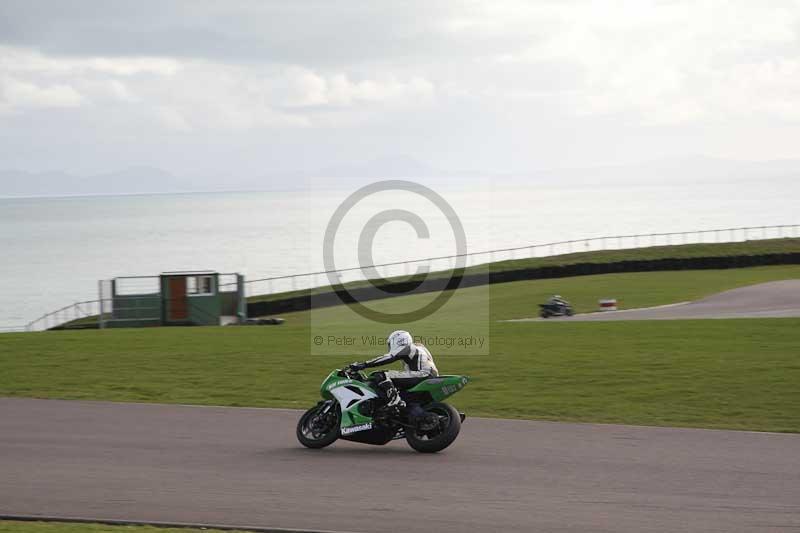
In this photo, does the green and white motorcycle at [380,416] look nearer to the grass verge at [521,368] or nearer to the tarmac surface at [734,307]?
the grass verge at [521,368]

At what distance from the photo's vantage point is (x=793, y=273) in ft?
173

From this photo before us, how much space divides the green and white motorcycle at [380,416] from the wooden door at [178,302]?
2954 centimetres

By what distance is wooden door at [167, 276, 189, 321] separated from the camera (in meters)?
41.4

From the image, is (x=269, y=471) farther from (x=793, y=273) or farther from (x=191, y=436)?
(x=793, y=273)

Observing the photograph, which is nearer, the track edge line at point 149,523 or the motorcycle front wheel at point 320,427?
the track edge line at point 149,523

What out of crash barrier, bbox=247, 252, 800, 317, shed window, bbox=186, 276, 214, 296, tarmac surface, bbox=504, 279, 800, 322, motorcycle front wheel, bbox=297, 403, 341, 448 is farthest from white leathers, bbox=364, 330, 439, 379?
crash barrier, bbox=247, 252, 800, 317

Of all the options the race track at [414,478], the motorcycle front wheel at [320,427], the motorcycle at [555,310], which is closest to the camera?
the race track at [414,478]

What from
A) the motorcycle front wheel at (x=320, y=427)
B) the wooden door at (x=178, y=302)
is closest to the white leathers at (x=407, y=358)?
the motorcycle front wheel at (x=320, y=427)

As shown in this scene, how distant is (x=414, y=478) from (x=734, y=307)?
92.8 ft

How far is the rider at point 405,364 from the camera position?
40.4 ft

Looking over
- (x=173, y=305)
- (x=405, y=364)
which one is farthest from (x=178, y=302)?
(x=405, y=364)

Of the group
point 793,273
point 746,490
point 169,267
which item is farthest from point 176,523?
point 169,267

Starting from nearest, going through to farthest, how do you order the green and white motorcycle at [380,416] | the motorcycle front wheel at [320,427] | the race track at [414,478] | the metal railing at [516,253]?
the race track at [414,478] < the green and white motorcycle at [380,416] < the motorcycle front wheel at [320,427] < the metal railing at [516,253]

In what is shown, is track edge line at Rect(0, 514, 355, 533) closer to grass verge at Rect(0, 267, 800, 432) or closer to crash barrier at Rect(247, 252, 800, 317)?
grass verge at Rect(0, 267, 800, 432)
